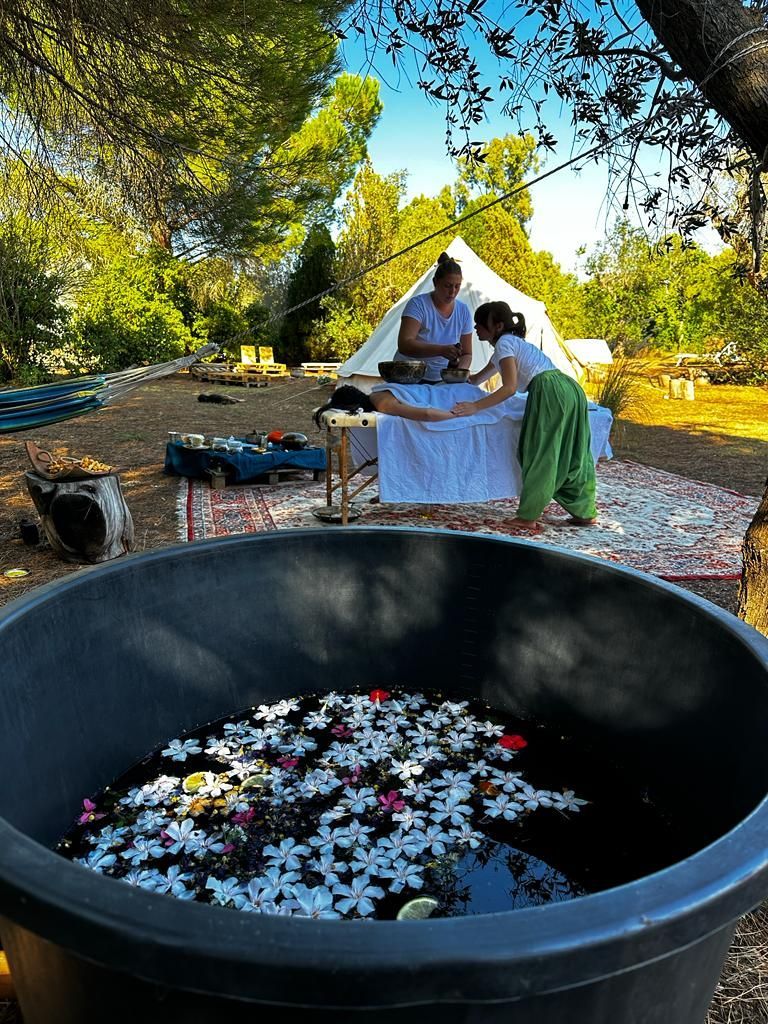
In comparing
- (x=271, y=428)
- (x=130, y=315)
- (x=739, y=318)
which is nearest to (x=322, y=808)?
(x=271, y=428)

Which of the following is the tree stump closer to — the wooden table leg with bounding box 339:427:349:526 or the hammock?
the hammock

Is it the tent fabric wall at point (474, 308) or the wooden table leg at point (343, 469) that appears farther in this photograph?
the tent fabric wall at point (474, 308)

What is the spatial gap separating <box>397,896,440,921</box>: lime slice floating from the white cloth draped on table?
275 cm

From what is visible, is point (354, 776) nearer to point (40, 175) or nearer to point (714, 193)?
point (714, 193)

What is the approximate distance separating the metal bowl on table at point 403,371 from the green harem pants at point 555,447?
0.64 metres

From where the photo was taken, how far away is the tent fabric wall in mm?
7277

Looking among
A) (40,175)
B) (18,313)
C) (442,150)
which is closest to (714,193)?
(442,150)

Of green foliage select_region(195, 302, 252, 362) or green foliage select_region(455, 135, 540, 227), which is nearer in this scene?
green foliage select_region(195, 302, 252, 362)

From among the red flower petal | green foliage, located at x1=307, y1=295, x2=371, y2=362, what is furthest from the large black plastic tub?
green foliage, located at x1=307, y1=295, x2=371, y2=362

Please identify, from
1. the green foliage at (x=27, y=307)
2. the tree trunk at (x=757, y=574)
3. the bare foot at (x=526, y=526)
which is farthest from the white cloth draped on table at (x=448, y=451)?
the green foliage at (x=27, y=307)

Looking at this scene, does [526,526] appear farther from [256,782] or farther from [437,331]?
[256,782]

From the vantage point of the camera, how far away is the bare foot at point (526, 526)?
13.6ft

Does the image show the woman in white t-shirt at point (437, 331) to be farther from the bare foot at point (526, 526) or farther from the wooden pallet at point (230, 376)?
the wooden pallet at point (230, 376)

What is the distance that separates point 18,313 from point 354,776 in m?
9.23
